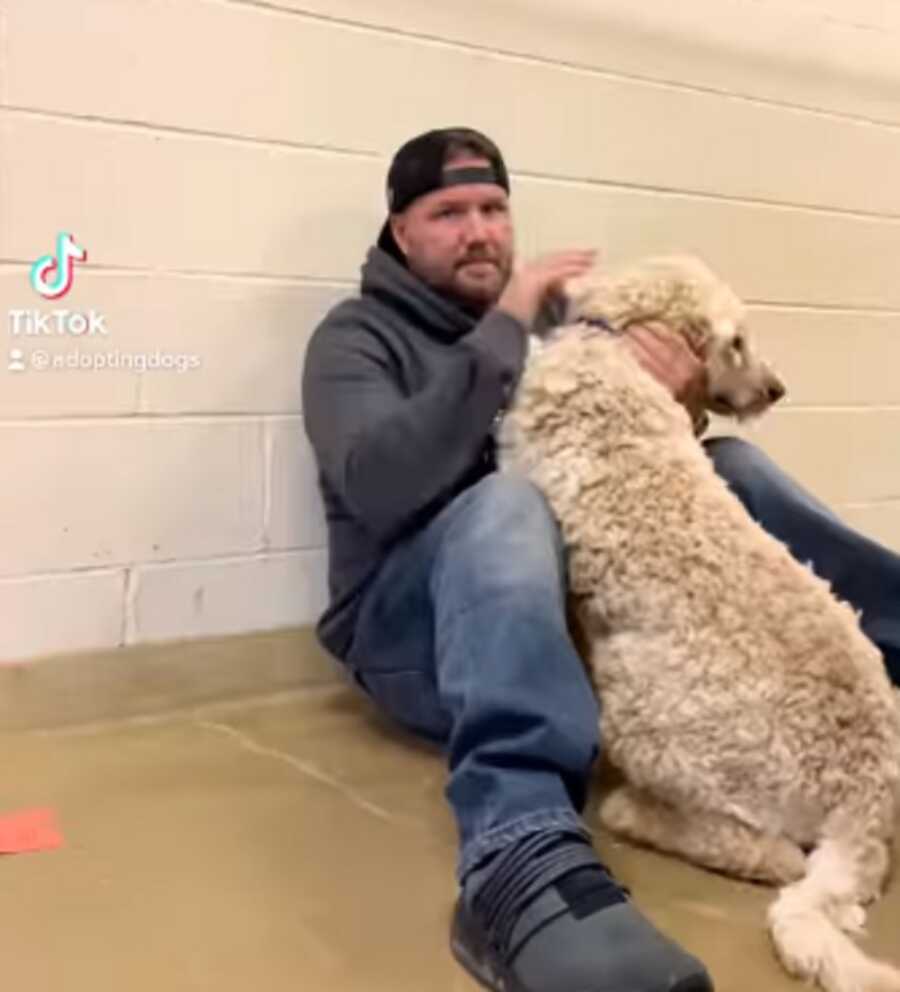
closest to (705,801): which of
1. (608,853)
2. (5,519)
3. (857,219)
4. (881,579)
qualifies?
(608,853)

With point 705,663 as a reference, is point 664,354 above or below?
above

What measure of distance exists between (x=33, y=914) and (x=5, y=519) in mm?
692

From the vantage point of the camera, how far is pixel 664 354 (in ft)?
5.40

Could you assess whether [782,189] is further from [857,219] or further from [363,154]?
[363,154]

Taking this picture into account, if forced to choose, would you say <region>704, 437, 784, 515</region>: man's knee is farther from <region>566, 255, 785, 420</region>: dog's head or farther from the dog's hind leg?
the dog's hind leg

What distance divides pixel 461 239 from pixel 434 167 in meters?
0.11

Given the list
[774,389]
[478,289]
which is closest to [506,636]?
[774,389]

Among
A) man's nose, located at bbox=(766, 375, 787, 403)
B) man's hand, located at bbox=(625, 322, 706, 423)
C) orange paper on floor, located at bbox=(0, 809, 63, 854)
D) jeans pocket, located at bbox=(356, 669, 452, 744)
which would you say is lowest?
orange paper on floor, located at bbox=(0, 809, 63, 854)

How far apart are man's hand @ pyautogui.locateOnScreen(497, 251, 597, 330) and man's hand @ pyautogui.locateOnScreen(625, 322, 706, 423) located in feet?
0.44

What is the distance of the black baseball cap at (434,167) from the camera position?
1.95 meters

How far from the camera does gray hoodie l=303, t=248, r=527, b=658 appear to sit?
5.37ft

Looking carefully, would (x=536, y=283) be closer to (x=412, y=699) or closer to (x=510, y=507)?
(x=510, y=507)

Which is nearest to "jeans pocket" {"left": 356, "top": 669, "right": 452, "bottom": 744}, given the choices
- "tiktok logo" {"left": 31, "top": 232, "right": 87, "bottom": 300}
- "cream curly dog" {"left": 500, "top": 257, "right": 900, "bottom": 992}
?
"cream curly dog" {"left": 500, "top": 257, "right": 900, "bottom": 992}

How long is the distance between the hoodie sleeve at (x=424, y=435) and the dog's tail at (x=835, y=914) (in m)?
0.60
